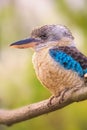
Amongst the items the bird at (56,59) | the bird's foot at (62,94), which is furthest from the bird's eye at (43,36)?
the bird's foot at (62,94)

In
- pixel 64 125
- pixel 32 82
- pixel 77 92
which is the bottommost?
pixel 64 125

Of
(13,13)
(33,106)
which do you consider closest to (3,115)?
(33,106)

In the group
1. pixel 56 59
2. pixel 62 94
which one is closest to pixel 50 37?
pixel 56 59

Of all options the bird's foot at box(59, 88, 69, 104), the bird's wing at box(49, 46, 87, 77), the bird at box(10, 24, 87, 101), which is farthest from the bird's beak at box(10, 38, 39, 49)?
the bird's foot at box(59, 88, 69, 104)

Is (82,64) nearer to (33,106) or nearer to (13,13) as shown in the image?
(33,106)

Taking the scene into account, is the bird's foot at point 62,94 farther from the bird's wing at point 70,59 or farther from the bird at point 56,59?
the bird's wing at point 70,59

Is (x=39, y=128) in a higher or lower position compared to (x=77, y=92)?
lower

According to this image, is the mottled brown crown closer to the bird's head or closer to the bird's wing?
the bird's head
